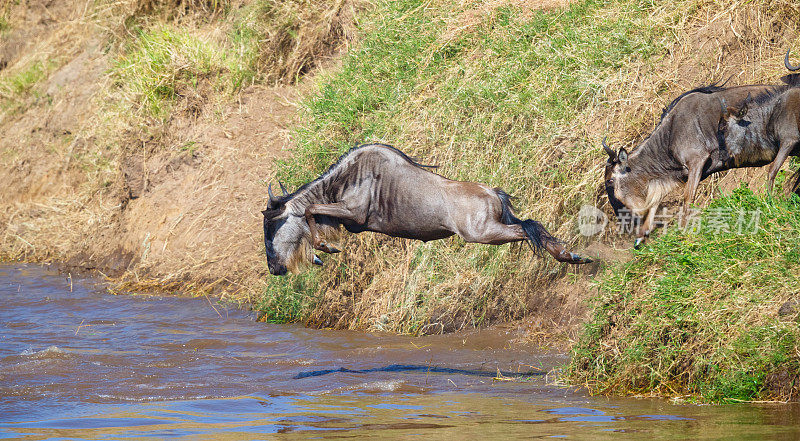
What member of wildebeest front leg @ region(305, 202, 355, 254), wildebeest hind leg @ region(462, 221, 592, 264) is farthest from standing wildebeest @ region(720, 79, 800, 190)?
wildebeest front leg @ region(305, 202, 355, 254)

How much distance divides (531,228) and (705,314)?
1291 mm

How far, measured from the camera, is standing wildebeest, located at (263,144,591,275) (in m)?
6.46

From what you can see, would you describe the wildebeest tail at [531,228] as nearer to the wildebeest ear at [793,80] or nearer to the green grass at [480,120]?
the green grass at [480,120]

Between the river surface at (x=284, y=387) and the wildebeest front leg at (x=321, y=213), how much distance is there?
42.2 inches

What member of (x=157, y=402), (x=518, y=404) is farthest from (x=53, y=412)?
(x=518, y=404)

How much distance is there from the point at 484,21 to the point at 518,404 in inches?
210

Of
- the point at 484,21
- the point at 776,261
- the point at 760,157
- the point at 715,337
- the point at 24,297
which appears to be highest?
the point at 484,21

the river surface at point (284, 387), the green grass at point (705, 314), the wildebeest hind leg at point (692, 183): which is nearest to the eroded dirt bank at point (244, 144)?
the river surface at point (284, 387)

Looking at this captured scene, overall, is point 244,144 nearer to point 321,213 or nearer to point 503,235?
point 321,213

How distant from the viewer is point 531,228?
6.36 meters

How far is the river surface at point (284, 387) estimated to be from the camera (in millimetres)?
5301

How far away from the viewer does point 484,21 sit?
399 inches

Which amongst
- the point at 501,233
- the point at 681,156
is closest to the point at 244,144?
the point at 501,233

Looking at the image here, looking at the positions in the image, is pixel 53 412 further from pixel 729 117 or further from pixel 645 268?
A: pixel 729 117
